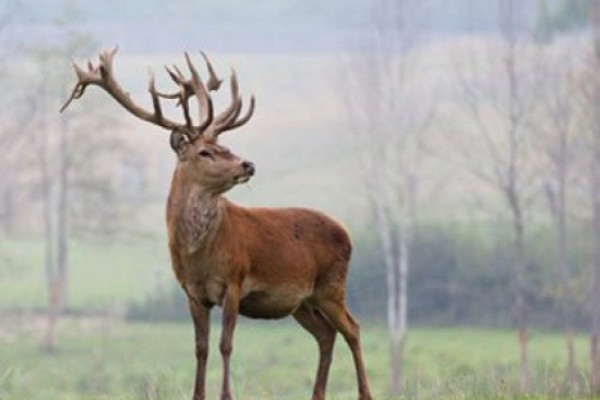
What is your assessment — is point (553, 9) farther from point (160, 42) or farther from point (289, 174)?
point (160, 42)

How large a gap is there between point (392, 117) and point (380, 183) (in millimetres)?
1869

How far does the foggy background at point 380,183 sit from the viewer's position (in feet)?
129

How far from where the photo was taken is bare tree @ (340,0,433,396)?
Result: 1719 inches

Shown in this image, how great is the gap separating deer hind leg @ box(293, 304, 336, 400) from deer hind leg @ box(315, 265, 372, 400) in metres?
0.13

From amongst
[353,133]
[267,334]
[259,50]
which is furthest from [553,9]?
[259,50]

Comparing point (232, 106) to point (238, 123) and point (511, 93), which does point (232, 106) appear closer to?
point (238, 123)

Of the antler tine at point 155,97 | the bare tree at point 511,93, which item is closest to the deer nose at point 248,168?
the antler tine at point 155,97

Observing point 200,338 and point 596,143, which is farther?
point 596,143

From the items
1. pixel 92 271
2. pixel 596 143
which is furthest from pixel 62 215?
pixel 596 143

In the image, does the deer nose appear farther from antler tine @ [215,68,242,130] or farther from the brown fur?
antler tine @ [215,68,242,130]

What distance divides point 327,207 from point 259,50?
14709 mm

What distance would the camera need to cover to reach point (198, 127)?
12688 millimetres

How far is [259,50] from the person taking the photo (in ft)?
226

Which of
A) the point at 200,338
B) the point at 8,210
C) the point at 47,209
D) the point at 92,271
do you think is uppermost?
the point at 200,338
